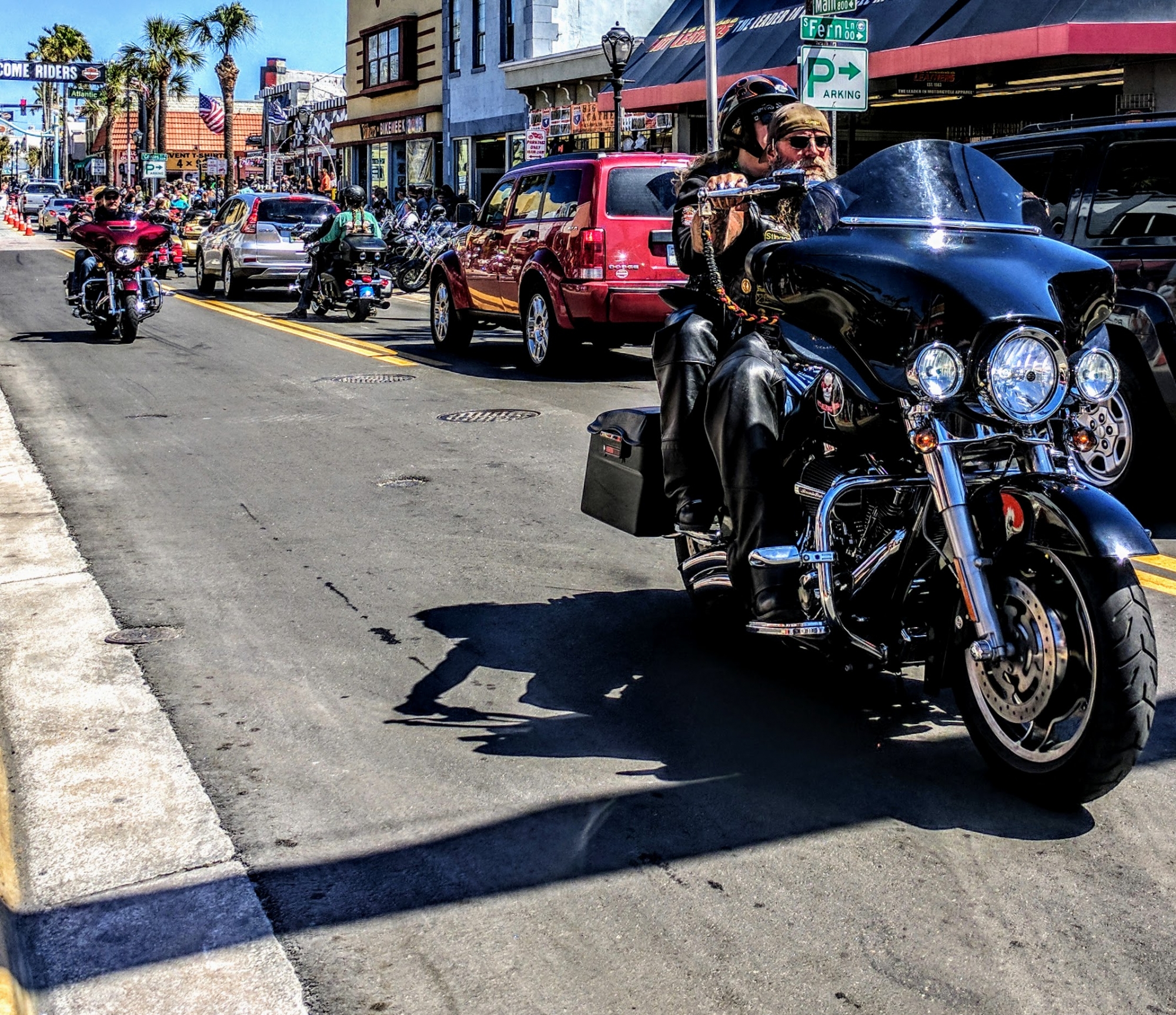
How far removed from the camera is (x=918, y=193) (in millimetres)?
4188

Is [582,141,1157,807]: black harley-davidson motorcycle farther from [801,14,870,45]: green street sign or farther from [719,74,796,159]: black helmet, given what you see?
[801,14,870,45]: green street sign

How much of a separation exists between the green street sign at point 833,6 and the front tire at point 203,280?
14.4 meters

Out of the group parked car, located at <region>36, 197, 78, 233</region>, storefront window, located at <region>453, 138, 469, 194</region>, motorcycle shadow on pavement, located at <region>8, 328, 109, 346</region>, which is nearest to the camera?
motorcycle shadow on pavement, located at <region>8, 328, 109, 346</region>

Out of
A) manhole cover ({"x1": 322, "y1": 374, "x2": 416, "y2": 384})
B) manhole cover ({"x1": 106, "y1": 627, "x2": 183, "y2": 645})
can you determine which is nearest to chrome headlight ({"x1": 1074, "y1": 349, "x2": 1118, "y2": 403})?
manhole cover ({"x1": 106, "y1": 627, "x2": 183, "y2": 645})

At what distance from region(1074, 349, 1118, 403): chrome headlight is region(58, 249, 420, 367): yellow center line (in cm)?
1090

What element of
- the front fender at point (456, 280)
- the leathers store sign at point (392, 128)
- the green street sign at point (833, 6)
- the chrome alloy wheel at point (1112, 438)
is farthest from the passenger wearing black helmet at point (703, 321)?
the leathers store sign at point (392, 128)

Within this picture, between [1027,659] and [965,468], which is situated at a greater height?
[965,468]

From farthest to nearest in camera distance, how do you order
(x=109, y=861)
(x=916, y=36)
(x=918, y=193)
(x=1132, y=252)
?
(x=916, y=36), (x=1132, y=252), (x=918, y=193), (x=109, y=861)

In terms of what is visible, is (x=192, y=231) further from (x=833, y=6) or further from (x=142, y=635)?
(x=142, y=635)

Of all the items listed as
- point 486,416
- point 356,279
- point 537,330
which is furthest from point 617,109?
point 486,416

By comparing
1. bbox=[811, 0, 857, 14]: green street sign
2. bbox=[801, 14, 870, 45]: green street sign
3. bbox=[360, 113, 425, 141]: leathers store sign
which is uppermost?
bbox=[360, 113, 425, 141]: leathers store sign

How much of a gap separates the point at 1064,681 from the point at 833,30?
11289mm

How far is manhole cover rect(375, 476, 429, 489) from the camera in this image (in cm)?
831

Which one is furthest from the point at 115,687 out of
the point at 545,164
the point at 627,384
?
the point at 545,164
